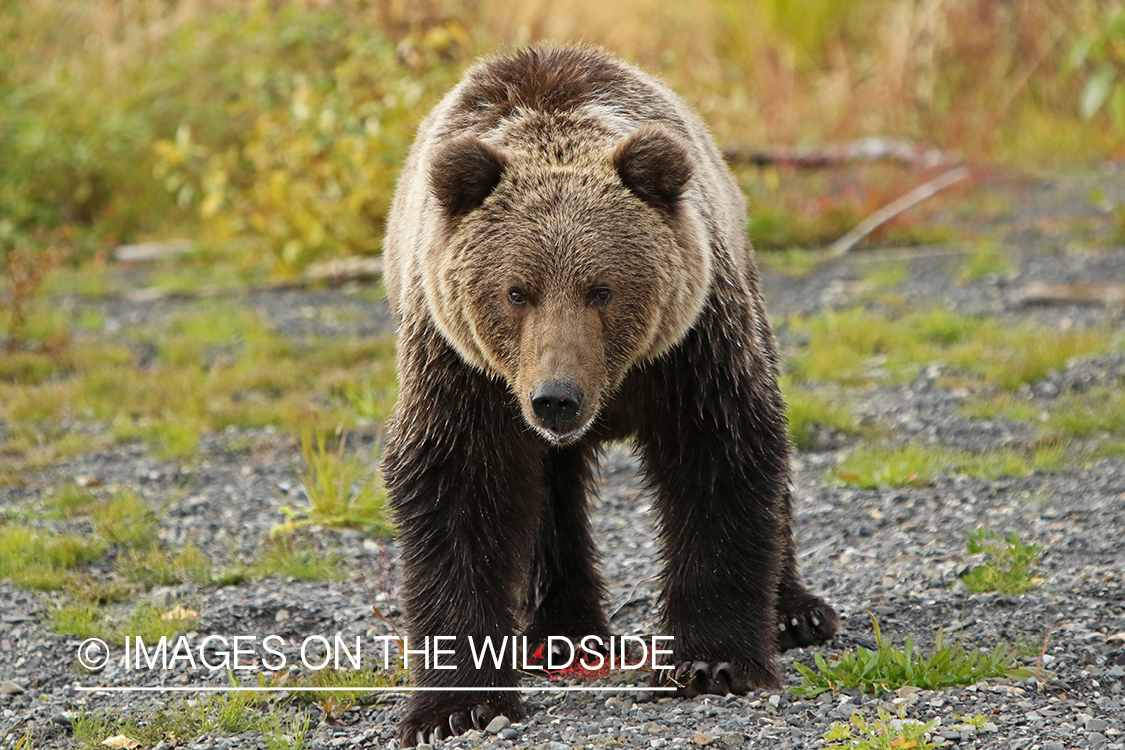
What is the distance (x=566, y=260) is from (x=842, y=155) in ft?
32.8

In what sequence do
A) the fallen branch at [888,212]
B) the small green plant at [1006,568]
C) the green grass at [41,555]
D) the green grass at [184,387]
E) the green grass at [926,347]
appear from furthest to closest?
the fallen branch at [888,212]
the green grass at [926,347]
the green grass at [184,387]
the green grass at [41,555]
the small green plant at [1006,568]

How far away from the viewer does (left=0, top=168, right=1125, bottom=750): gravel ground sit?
3729mm

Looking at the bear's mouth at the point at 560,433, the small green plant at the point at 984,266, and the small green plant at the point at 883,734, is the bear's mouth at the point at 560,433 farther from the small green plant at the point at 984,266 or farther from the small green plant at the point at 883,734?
the small green plant at the point at 984,266

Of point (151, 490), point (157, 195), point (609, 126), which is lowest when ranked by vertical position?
point (151, 490)

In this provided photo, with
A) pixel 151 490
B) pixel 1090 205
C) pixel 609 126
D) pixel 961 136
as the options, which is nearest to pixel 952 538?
pixel 609 126

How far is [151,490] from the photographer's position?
20.6 ft

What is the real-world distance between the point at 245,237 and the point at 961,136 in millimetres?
7634

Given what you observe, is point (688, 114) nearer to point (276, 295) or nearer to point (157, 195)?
point (276, 295)

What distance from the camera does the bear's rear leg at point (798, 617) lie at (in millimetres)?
4516

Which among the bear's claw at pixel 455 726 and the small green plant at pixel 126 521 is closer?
the bear's claw at pixel 455 726

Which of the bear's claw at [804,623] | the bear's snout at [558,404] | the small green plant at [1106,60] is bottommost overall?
the bear's claw at [804,623]

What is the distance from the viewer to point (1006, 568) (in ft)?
15.6

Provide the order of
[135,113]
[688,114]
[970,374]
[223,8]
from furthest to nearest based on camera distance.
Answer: [223,8], [135,113], [970,374], [688,114]

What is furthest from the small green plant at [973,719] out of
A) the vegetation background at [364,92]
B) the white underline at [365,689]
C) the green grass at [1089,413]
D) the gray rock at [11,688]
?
the vegetation background at [364,92]
